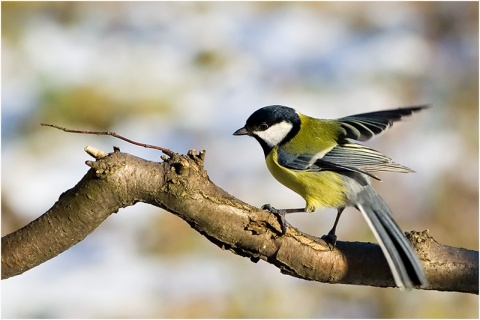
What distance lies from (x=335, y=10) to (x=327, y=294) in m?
1.72

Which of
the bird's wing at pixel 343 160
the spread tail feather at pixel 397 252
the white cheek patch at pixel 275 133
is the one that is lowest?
the spread tail feather at pixel 397 252

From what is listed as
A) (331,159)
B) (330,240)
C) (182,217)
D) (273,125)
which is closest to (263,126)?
(273,125)

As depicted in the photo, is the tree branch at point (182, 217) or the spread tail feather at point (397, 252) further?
the spread tail feather at point (397, 252)

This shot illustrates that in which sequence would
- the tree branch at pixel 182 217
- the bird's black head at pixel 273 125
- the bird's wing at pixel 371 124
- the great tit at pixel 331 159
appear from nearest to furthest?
the tree branch at pixel 182 217 → the great tit at pixel 331 159 → the bird's wing at pixel 371 124 → the bird's black head at pixel 273 125

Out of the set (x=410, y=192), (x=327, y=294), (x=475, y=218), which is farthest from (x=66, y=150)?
(x=475, y=218)

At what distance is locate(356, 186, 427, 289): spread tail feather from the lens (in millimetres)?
1487

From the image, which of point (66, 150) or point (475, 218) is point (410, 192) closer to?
point (475, 218)

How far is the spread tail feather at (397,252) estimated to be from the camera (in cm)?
149

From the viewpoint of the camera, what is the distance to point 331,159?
1.80 metres

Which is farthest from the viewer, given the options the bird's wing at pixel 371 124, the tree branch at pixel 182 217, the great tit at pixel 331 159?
the bird's wing at pixel 371 124

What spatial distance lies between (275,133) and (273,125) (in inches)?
1.0

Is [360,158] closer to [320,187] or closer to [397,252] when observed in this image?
[320,187]

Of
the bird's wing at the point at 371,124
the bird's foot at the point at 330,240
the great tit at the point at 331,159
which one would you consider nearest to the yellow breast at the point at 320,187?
the great tit at the point at 331,159

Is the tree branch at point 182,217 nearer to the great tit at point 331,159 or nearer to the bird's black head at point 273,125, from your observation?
the great tit at point 331,159
